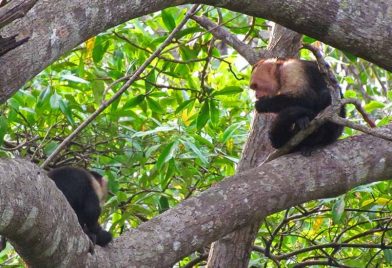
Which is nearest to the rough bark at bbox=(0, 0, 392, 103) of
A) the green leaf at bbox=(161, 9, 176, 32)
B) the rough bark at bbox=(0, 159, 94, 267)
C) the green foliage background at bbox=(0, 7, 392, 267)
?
the rough bark at bbox=(0, 159, 94, 267)

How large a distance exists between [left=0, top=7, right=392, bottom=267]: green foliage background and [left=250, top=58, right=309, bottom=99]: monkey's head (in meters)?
0.12

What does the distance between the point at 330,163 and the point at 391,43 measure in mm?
544

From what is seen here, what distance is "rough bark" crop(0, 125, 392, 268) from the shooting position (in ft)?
6.88

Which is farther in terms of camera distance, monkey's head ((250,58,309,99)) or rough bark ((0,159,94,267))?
monkey's head ((250,58,309,99))

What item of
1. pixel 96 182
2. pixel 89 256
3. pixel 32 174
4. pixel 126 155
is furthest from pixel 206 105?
pixel 32 174

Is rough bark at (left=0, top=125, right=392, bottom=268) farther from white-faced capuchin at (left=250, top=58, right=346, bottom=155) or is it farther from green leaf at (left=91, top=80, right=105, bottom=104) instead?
green leaf at (left=91, top=80, right=105, bottom=104)

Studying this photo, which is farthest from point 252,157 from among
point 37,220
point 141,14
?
point 37,220

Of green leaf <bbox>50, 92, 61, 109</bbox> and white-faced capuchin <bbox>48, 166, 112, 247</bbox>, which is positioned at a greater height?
green leaf <bbox>50, 92, 61, 109</bbox>

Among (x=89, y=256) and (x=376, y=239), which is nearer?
(x=89, y=256)

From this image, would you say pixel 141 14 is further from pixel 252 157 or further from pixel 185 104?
pixel 185 104

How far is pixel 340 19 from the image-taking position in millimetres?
2914

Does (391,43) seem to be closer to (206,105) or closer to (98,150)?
(206,105)

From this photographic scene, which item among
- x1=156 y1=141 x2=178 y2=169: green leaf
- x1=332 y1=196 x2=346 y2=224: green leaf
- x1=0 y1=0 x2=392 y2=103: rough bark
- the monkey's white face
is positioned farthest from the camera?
x1=332 y1=196 x2=346 y2=224: green leaf

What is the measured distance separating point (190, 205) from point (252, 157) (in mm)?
1021
